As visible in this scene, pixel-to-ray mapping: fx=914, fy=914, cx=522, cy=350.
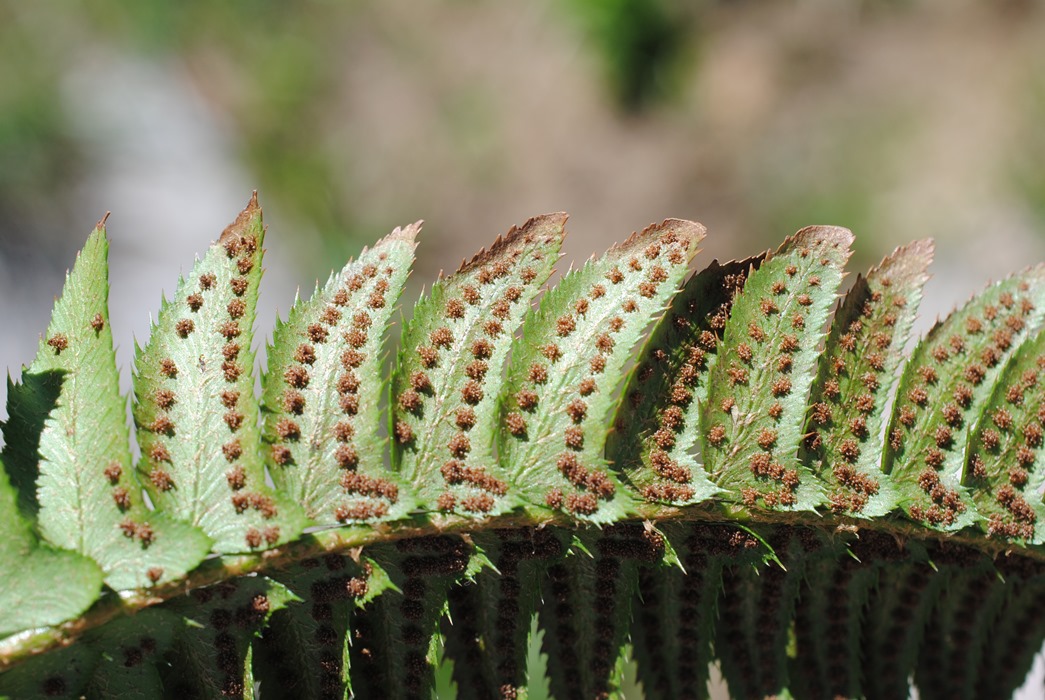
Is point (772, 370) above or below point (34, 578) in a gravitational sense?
above

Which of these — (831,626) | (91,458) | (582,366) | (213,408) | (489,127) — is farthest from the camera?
(489,127)

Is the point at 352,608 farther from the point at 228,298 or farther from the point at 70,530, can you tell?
the point at 228,298

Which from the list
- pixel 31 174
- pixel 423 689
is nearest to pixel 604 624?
pixel 423 689

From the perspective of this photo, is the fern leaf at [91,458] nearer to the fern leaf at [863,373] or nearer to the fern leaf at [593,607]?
the fern leaf at [593,607]

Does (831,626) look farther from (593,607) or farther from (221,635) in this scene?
(221,635)

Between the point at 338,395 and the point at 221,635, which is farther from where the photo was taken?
the point at 338,395

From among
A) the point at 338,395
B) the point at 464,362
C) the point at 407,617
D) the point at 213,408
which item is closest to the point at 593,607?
the point at 407,617
